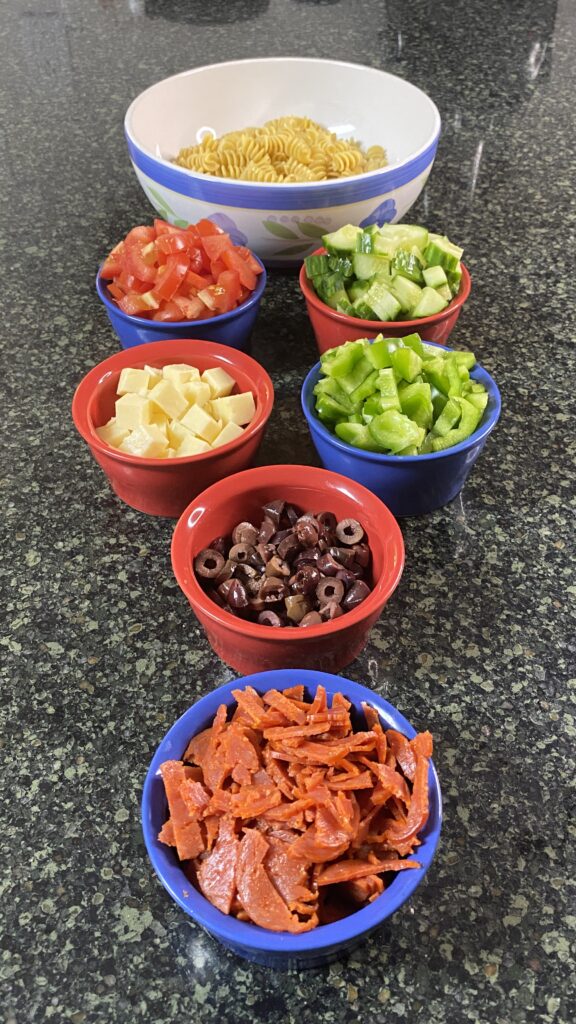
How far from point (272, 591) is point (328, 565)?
7cm

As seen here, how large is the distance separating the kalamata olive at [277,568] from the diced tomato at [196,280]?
53cm

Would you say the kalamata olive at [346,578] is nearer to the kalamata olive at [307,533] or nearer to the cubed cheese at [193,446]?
the kalamata olive at [307,533]

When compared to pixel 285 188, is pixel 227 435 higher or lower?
lower

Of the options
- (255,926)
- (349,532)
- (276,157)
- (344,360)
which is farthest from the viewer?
(276,157)

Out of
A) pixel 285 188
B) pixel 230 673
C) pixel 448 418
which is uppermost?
pixel 285 188

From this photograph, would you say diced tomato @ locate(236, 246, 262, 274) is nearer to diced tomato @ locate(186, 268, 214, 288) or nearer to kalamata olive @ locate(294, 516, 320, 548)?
diced tomato @ locate(186, 268, 214, 288)

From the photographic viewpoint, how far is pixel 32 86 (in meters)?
2.28

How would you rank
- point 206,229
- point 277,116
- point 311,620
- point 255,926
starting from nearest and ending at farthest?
point 255,926 → point 311,620 → point 206,229 → point 277,116

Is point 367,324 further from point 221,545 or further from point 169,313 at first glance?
point 221,545

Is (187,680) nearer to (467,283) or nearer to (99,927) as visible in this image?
(99,927)

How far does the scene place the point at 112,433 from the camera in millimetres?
1127

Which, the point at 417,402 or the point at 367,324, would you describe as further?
the point at 367,324

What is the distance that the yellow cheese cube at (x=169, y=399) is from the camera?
3.70ft

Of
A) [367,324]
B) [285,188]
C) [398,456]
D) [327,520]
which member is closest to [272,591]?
[327,520]
